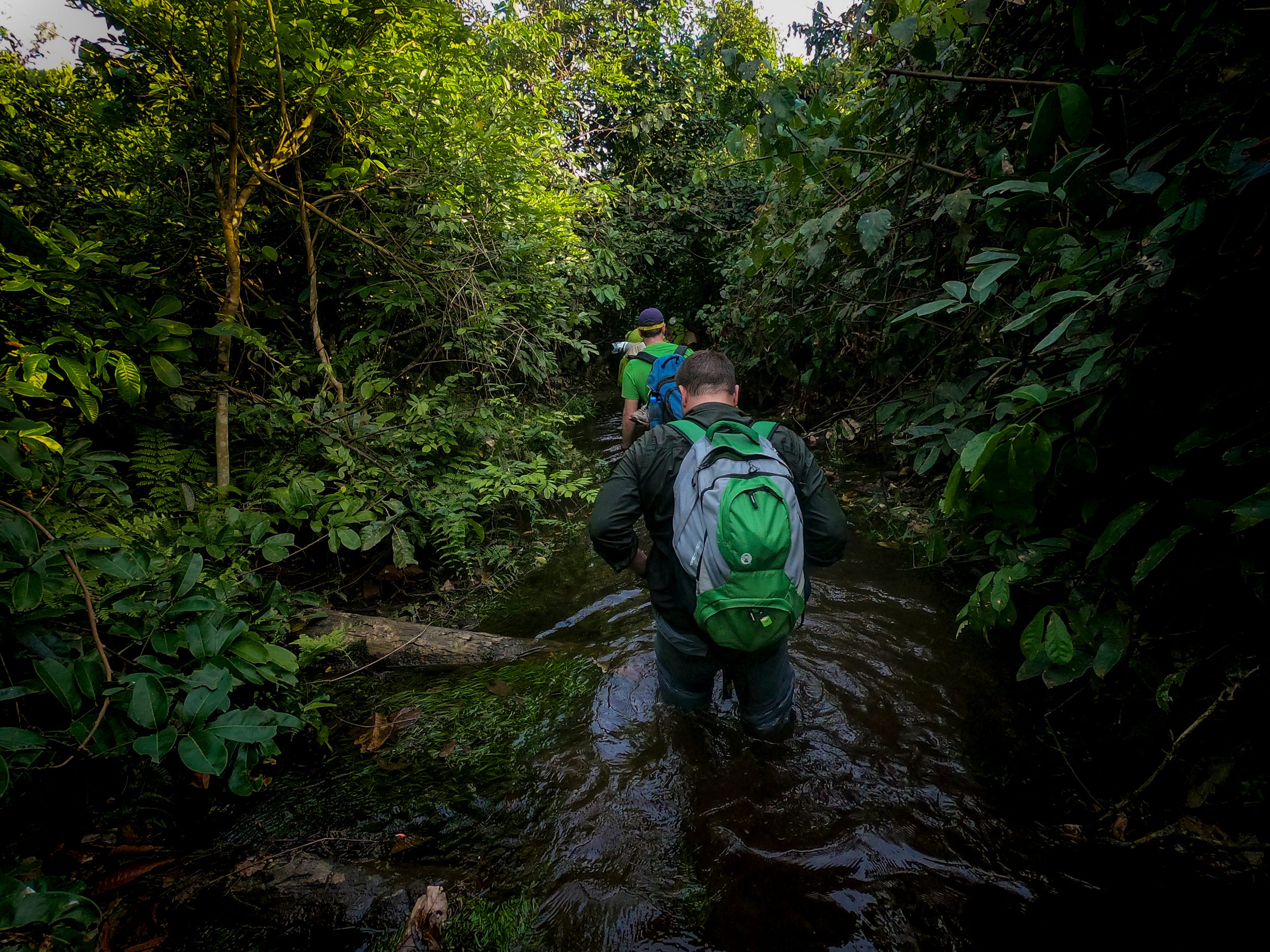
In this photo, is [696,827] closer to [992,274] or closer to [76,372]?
[992,274]

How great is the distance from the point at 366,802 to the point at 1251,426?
3264 mm

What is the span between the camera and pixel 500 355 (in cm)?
588

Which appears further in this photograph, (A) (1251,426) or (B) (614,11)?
(B) (614,11)

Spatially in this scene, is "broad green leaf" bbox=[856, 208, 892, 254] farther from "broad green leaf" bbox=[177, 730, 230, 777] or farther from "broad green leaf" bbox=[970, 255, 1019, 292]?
"broad green leaf" bbox=[177, 730, 230, 777]

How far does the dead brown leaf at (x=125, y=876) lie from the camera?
1.70 meters

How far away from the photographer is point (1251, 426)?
1.36 metres

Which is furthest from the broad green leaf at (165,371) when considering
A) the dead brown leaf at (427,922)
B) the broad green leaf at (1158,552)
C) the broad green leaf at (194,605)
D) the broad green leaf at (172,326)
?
the broad green leaf at (1158,552)

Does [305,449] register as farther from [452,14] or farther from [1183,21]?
[1183,21]

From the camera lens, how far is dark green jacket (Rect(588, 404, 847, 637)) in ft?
7.68

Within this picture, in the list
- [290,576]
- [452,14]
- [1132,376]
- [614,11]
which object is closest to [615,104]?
[614,11]

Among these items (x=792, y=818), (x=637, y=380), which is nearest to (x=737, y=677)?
(x=792, y=818)

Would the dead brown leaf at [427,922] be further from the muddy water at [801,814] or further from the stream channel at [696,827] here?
the muddy water at [801,814]

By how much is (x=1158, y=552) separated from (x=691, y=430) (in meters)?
1.54

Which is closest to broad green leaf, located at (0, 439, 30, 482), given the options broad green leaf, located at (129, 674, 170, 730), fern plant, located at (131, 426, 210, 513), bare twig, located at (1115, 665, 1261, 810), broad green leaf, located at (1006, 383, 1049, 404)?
broad green leaf, located at (129, 674, 170, 730)
